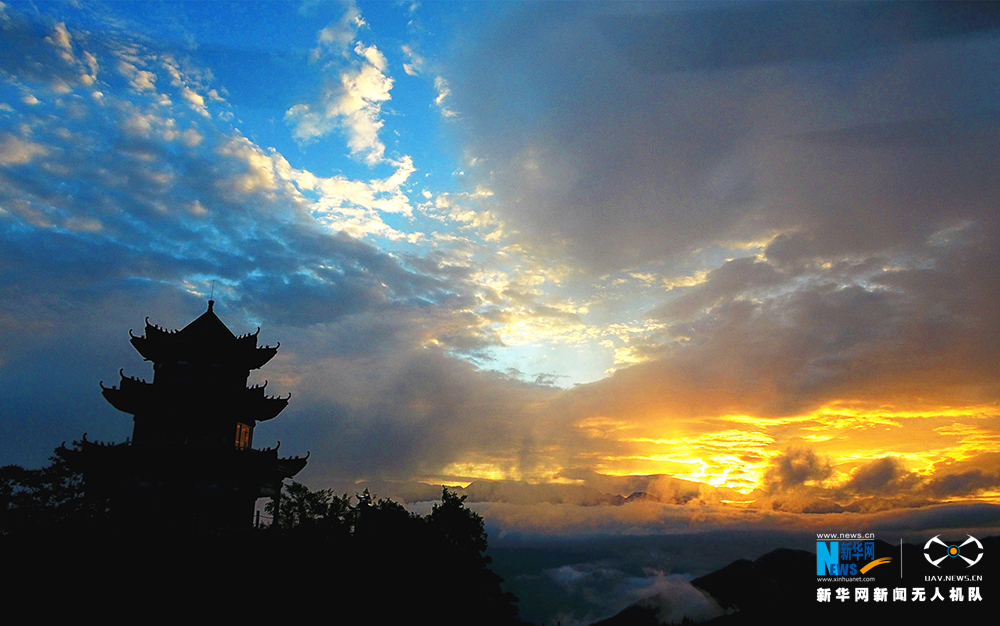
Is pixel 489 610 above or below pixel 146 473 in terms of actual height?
below

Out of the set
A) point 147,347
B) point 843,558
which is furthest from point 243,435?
point 843,558

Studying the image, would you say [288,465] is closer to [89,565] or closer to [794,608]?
[89,565]

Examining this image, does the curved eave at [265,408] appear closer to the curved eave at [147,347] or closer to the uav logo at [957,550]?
the curved eave at [147,347]

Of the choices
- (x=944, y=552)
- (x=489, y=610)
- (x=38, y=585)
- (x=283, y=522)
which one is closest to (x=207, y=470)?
(x=283, y=522)

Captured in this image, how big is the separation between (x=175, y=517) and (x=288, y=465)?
24.4 ft

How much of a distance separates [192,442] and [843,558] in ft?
153

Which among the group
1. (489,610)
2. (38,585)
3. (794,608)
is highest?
(38,585)

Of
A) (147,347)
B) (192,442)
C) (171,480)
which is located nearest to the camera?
(171,480)

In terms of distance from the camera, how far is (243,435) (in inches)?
1662

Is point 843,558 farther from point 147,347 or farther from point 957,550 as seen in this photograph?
point 147,347

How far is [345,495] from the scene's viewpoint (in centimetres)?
4831

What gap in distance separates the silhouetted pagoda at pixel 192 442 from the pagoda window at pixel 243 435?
0.08 meters

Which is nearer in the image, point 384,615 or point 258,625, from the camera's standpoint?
point 258,625

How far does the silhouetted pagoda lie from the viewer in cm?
3709
